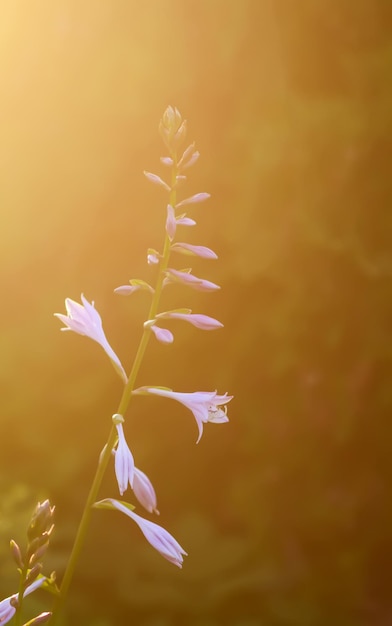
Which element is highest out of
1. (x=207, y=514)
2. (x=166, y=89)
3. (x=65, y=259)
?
(x=166, y=89)

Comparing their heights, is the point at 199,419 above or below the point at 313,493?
above

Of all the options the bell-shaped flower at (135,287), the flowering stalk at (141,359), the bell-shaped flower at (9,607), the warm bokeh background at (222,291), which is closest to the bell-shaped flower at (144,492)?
the flowering stalk at (141,359)

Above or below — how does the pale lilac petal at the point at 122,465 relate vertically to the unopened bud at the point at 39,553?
above

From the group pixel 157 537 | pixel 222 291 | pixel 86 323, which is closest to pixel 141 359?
pixel 86 323

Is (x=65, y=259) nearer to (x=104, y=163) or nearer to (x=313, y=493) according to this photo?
(x=104, y=163)

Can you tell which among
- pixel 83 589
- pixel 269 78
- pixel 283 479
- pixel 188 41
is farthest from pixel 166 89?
pixel 83 589

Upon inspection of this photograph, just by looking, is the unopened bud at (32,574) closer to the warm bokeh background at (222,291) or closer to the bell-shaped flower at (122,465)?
the bell-shaped flower at (122,465)

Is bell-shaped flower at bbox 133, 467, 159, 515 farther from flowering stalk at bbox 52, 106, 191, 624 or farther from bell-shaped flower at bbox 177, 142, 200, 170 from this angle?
bell-shaped flower at bbox 177, 142, 200, 170

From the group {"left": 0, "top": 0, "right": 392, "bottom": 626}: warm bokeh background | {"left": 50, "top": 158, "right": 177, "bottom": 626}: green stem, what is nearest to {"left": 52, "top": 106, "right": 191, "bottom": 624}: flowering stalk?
{"left": 50, "top": 158, "right": 177, "bottom": 626}: green stem
